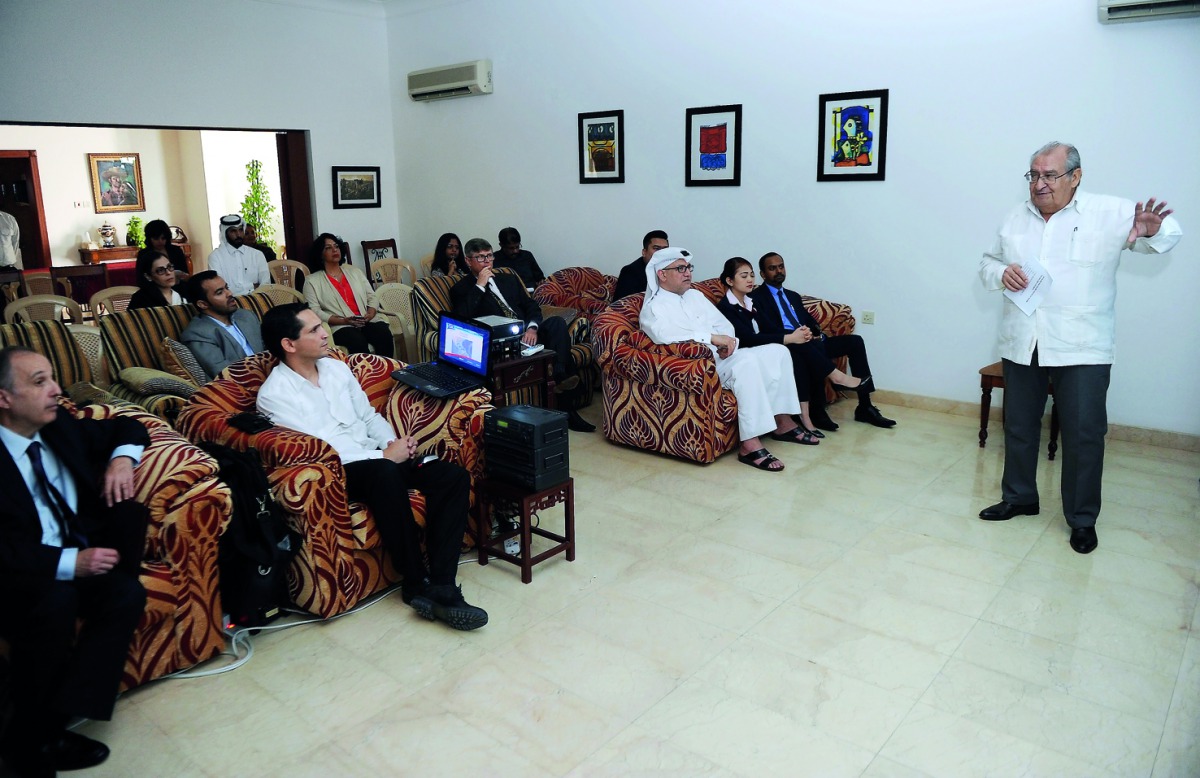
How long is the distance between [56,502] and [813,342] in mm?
4310

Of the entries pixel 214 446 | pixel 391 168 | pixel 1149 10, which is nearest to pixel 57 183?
pixel 391 168

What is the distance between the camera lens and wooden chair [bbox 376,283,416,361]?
23.9ft

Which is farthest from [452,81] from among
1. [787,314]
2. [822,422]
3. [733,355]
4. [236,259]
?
[822,422]

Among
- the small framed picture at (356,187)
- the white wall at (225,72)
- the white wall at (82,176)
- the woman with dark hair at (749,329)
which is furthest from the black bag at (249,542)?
the white wall at (82,176)

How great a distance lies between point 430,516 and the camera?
11.3 ft

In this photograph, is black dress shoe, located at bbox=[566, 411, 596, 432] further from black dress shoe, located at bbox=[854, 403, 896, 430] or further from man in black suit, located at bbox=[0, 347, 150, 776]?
man in black suit, located at bbox=[0, 347, 150, 776]

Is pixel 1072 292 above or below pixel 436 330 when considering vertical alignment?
above

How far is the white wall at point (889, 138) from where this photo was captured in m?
5.16

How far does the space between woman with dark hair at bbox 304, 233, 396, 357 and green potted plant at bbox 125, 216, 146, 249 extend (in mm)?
7218

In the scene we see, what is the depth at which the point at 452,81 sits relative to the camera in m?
8.46

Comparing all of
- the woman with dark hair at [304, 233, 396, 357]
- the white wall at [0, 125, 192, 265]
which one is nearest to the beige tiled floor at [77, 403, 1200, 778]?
the woman with dark hair at [304, 233, 396, 357]

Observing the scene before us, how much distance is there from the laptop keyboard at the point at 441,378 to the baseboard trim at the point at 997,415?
12.1ft

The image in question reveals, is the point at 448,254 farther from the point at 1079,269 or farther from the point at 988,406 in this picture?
the point at 1079,269

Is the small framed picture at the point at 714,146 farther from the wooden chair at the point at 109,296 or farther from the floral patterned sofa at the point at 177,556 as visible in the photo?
the floral patterned sofa at the point at 177,556
